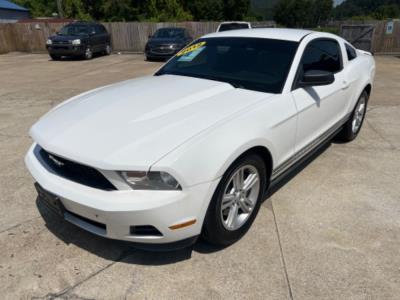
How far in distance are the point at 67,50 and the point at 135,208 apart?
50.5 feet

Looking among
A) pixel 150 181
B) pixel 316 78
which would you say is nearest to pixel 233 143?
pixel 150 181

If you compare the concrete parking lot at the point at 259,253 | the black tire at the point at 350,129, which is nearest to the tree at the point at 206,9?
the black tire at the point at 350,129

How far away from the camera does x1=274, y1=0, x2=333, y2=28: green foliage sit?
9356 centimetres

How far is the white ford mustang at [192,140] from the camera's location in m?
2.08

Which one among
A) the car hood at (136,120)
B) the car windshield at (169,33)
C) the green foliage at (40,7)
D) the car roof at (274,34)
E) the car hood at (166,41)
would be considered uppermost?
the green foliage at (40,7)

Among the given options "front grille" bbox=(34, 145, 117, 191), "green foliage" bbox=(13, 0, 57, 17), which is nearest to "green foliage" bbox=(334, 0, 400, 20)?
"green foliage" bbox=(13, 0, 57, 17)

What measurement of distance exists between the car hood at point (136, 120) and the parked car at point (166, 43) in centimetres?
1240

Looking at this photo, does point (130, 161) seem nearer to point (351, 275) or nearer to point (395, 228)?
point (351, 275)

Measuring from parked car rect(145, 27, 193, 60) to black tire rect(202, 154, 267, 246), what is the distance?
42.7 feet

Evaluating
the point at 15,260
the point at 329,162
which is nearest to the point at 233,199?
the point at 15,260

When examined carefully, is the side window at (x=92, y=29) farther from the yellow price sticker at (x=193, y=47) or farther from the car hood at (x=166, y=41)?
the yellow price sticker at (x=193, y=47)

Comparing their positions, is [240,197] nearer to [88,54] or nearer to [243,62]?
[243,62]

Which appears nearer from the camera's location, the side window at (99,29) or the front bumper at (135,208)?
the front bumper at (135,208)

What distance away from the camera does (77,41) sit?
15336mm
